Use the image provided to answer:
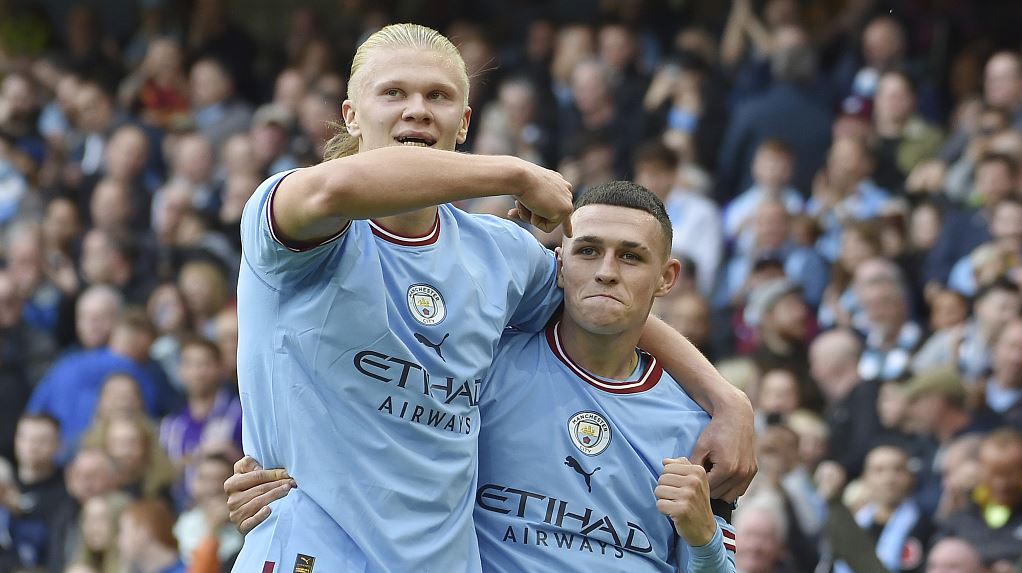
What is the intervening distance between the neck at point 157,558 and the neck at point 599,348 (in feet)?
14.7

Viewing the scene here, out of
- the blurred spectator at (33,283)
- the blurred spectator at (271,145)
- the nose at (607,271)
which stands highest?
the blurred spectator at (271,145)

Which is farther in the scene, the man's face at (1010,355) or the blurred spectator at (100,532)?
the blurred spectator at (100,532)

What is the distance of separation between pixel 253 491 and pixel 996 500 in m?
4.64

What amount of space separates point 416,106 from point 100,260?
8.29 m

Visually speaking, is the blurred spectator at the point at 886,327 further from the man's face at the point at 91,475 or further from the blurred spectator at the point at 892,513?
the man's face at the point at 91,475

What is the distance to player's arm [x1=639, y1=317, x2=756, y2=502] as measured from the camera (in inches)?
207

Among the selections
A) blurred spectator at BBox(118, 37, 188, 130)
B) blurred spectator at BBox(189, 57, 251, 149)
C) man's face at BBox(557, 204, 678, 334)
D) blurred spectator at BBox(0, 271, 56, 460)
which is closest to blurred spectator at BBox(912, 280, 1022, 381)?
man's face at BBox(557, 204, 678, 334)

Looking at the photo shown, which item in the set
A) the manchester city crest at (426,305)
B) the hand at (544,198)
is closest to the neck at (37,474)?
the manchester city crest at (426,305)

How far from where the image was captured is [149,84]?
50.1ft

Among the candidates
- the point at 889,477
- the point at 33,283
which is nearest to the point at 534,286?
the point at 889,477

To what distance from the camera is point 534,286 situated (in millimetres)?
5262

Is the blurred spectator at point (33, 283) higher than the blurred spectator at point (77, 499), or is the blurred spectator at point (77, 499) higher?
the blurred spectator at point (33, 283)

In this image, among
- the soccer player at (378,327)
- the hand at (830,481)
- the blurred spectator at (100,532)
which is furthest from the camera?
the blurred spectator at (100,532)

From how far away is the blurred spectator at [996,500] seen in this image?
8.19 metres
